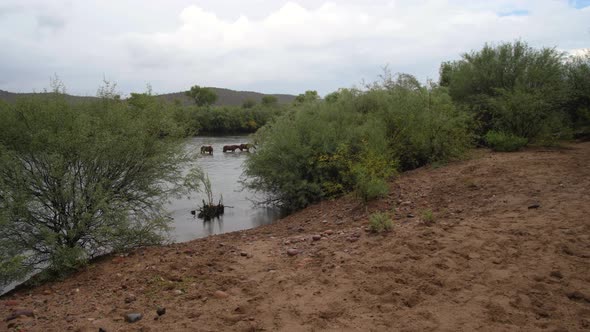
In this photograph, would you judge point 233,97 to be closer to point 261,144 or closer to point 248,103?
point 248,103

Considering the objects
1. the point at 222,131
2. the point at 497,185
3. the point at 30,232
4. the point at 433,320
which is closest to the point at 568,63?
the point at 497,185

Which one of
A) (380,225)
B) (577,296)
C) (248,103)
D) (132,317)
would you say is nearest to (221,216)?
(380,225)

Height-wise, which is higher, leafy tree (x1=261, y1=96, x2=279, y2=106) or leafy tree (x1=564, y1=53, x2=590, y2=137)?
leafy tree (x1=261, y1=96, x2=279, y2=106)

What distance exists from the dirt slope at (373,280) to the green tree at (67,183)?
2.08 ft

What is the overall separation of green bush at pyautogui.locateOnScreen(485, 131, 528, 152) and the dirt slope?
678 cm

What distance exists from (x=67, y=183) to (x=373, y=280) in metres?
5.93

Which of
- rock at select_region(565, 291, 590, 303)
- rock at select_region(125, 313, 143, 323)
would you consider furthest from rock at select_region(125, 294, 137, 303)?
rock at select_region(565, 291, 590, 303)

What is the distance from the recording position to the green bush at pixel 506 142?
14830 mm

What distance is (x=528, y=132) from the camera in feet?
51.9

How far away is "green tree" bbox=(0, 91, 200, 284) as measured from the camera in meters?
7.49

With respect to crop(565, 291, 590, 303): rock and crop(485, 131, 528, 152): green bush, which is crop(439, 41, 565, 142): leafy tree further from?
crop(565, 291, 590, 303): rock

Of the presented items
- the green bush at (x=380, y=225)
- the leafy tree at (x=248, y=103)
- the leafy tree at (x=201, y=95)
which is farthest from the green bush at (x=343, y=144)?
the leafy tree at (x=201, y=95)

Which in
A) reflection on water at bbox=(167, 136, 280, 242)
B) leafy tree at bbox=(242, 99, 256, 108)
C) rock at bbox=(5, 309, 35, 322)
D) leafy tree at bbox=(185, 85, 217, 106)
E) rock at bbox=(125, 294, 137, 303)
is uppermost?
leafy tree at bbox=(185, 85, 217, 106)

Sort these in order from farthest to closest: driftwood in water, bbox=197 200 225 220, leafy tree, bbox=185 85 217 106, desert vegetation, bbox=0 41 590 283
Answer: leafy tree, bbox=185 85 217 106 → driftwood in water, bbox=197 200 225 220 → desert vegetation, bbox=0 41 590 283
